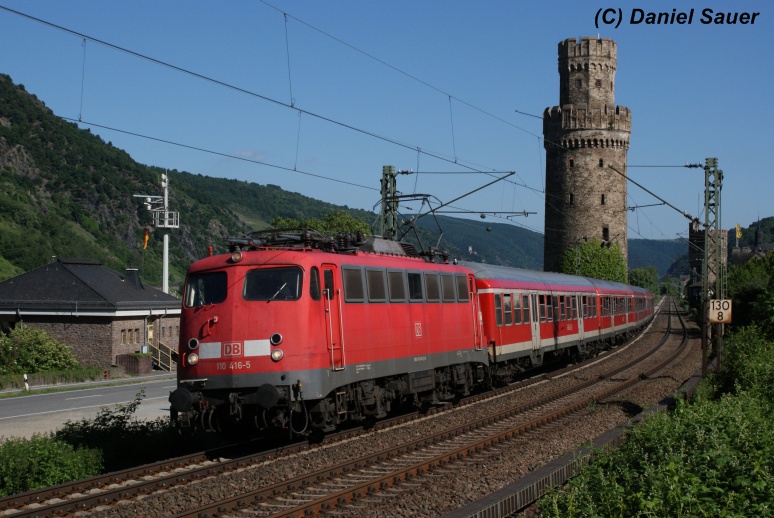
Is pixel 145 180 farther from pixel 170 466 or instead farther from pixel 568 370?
pixel 170 466

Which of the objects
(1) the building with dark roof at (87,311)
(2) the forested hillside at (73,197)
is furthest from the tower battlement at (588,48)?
(1) the building with dark roof at (87,311)

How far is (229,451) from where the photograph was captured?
16359 mm

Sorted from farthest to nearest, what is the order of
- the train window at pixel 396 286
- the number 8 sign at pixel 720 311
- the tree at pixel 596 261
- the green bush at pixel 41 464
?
the tree at pixel 596 261 → the number 8 sign at pixel 720 311 → the train window at pixel 396 286 → the green bush at pixel 41 464

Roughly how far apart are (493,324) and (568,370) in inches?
387

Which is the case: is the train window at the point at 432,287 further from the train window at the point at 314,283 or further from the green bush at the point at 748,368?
the green bush at the point at 748,368

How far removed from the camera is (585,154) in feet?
279

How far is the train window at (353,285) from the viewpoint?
16547mm

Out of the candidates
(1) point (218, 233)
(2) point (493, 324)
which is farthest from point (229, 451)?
(1) point (218, 233)

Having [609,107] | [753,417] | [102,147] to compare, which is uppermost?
[102,147]

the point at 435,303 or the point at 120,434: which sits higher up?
the point at 435,303

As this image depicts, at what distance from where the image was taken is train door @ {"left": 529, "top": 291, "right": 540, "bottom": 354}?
29.9m

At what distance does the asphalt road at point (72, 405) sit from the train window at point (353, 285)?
7.31 meters

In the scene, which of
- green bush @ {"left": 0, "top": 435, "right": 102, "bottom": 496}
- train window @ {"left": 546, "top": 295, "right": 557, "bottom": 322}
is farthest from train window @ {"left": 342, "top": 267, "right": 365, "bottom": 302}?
train window @ {"left": 546, "top": 295, "right": 557, "bottom": 322}

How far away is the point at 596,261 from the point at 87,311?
52356mm
